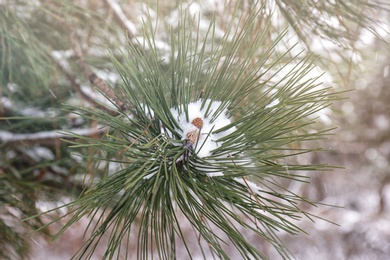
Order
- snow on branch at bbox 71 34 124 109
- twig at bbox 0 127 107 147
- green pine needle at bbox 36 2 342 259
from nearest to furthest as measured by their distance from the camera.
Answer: green pine needle at bbox 36 2 342 259, snow on branch at bbox 71 34 124 109, twig at bbox 0 127 107 147

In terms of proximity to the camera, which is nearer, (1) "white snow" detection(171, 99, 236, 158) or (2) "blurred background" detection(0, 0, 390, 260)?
(1) "white snow" detection(171, 99, 236, 158)

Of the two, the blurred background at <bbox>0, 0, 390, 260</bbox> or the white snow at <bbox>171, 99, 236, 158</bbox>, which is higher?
the blurred background at <bbox>0, 0, 390, 260</bbox>

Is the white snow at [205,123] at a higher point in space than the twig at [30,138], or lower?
lower

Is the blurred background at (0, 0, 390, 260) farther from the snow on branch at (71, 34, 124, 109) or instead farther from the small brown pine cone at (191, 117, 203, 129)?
the small brown pine cone at (191, 117, 203, 129)

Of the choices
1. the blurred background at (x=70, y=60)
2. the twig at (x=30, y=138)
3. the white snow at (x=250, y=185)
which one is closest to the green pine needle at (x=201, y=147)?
the white snow at (x=250, y=185)

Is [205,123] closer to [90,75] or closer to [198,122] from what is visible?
[198,122]

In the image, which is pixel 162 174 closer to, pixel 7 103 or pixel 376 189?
pixel 7 103

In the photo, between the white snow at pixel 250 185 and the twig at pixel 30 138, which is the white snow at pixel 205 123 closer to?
the white snow at pixel 250 185

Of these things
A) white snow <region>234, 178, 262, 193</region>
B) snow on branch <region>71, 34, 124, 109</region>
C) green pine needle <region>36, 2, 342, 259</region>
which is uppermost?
snow on branch <region>71, 34, 124, 109</region>

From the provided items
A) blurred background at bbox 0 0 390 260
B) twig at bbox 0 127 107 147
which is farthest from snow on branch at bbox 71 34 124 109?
twig at bbox 0 127 107 147

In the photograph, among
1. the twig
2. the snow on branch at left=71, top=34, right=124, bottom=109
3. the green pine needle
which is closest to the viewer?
the green pine needle

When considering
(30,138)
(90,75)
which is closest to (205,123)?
(90,75)

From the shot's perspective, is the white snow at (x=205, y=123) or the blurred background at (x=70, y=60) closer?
the white snow at (x=205, y=123)
